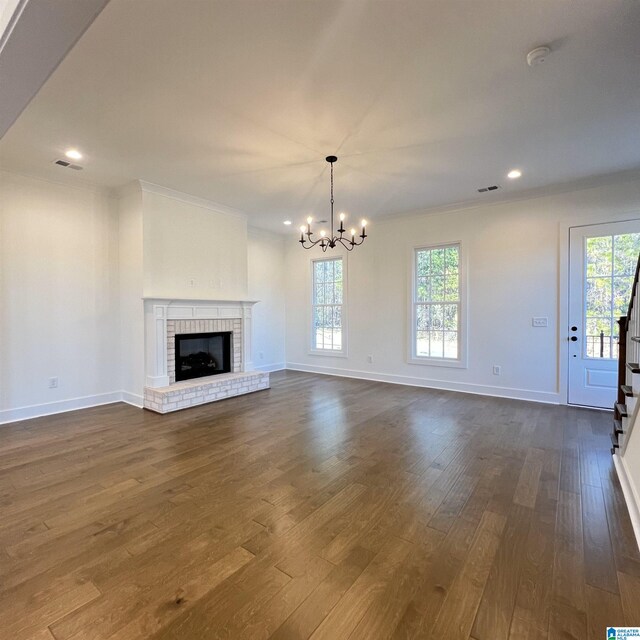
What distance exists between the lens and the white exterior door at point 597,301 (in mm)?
4164

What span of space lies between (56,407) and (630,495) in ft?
18.6

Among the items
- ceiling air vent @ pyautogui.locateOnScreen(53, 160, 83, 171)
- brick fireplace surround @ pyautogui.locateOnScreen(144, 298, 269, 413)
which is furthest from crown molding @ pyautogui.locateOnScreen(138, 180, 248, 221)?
brick fireplace surround @ pyautogui.locateOnScreen(144, 298, 269, 413)

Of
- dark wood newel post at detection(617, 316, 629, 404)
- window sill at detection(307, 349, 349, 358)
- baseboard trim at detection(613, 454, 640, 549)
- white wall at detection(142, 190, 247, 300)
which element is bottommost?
baseboard trim at detection(613, 454, 640, 549)

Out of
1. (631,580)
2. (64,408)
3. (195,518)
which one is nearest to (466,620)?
(631,580)

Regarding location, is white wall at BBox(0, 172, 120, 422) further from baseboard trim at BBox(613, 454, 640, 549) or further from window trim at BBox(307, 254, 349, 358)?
baseboard trim at BBox(613, 454, 640, 549)

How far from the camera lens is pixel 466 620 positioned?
139 centimetres

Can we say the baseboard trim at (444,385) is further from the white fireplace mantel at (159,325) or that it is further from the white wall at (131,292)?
the white wall at (131,292)

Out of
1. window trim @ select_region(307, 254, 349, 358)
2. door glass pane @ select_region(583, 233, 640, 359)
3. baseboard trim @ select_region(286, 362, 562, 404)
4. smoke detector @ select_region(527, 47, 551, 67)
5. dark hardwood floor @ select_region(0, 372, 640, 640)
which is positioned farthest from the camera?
window trim @ select_region(307, 254, 349, 358)

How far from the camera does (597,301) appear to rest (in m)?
4.32

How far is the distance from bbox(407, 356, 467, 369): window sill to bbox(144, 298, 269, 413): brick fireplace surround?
248cm

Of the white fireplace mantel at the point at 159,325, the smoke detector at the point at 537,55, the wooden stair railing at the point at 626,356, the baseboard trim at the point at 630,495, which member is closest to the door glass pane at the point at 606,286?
the wooden stair railing at the point at 626,356

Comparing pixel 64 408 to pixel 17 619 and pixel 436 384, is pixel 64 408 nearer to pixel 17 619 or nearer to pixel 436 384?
pixel 17 619

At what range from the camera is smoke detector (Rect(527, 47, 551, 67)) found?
2104 mm

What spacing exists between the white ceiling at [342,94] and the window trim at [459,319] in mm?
1307
